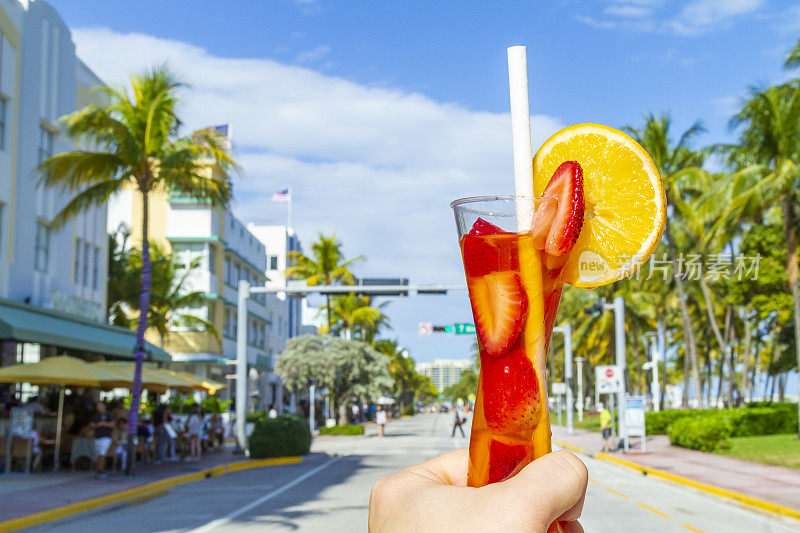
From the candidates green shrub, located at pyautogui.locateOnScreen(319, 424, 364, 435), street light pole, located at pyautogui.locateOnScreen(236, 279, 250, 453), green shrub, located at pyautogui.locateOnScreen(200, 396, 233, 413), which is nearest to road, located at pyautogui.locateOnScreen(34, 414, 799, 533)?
street light pole, located at pyautogui.locateOnScreen(236, 279, 250, 453)

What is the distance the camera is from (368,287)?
26344 mm

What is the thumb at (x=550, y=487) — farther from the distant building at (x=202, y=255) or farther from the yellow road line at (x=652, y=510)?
the distant building at (x=202, y=255)

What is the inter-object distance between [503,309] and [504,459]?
262 millimetres

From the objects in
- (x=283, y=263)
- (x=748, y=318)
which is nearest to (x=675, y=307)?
(x=748, y=318)

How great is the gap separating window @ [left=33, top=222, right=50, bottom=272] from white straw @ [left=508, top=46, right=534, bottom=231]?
25.8 meters

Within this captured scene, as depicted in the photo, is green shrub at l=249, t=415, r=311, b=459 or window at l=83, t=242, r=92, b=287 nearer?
green shrub at l=249, t=415, r=311, b=459

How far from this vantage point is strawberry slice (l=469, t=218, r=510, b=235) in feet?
4.88

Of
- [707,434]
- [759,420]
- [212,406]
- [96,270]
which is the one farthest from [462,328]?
[212,406]

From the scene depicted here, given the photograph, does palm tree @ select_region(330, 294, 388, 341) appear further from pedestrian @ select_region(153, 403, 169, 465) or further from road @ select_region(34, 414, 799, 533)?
road @ select_region(34, 414, 799, 533)

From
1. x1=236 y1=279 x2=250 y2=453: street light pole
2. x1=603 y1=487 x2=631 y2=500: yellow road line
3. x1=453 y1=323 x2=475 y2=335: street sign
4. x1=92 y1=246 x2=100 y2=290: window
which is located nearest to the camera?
x1=603 y1=487 x2=631 y2=500: yellow road line

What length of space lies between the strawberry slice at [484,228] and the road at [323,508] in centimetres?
1032

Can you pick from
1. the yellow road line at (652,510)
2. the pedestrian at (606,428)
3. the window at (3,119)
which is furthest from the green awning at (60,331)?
the pedestrian at (606,428)

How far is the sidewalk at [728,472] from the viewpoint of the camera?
15.8 metres

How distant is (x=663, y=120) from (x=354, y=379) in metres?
21.0
